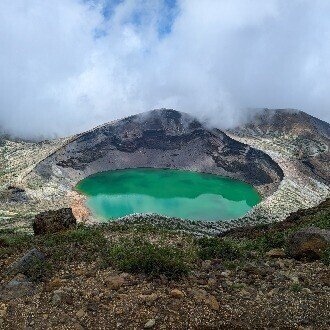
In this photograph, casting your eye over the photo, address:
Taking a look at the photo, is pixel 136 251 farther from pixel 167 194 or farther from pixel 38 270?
pixel 167 194

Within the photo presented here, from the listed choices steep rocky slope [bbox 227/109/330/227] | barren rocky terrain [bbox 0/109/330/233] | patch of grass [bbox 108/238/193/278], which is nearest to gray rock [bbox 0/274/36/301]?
patch of grass [bbox 108/238/193/278]

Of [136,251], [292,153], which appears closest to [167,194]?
[292,153]

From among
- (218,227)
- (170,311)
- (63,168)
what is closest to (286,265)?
(170,311)

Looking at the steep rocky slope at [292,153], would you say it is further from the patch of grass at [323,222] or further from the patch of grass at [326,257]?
the patch of grass at [326,257]

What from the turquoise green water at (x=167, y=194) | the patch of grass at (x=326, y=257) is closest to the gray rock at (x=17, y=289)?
the patch of grass at (x=326, y=257)

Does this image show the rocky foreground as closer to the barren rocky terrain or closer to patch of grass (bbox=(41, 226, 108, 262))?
patch of grass (bbox=(41, 226, 108, 262))
